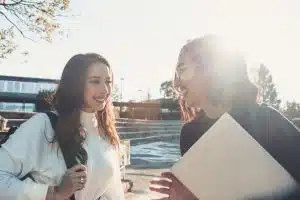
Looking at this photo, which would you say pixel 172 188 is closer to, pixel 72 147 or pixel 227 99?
pixel 227 99

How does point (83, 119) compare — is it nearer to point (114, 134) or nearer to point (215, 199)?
point (114, 134)

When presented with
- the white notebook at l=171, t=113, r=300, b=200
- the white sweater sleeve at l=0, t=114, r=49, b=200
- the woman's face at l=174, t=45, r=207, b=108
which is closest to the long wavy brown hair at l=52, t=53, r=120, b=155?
the white sweater sleeve at l=0, t=114, r=49, b=200

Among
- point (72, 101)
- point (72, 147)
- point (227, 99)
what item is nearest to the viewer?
point (227, 99)

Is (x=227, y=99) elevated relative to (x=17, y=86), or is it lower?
elevated

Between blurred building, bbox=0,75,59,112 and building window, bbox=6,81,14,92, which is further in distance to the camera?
building window, bbox=6,81,14,92

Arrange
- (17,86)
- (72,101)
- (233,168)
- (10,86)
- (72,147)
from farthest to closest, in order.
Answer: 1. (10,86)
2. (17,86)
3. (72,101)
4. (72,147)
5. (233,168)

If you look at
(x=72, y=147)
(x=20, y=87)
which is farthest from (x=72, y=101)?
(x=20, y=87)

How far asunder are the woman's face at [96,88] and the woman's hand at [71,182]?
44 cm

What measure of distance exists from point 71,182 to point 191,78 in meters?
0.84

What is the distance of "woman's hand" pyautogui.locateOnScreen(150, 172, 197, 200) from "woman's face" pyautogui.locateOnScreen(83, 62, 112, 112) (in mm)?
824

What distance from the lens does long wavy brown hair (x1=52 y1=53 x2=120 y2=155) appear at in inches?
90.4

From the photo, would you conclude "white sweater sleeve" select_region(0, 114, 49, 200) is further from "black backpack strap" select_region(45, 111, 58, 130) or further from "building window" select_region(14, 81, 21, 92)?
"building window" select_region(14, 81, 21, 92)

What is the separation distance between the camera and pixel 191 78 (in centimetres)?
172

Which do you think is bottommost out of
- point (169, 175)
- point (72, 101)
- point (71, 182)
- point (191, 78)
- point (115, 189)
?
point (115, 189)
